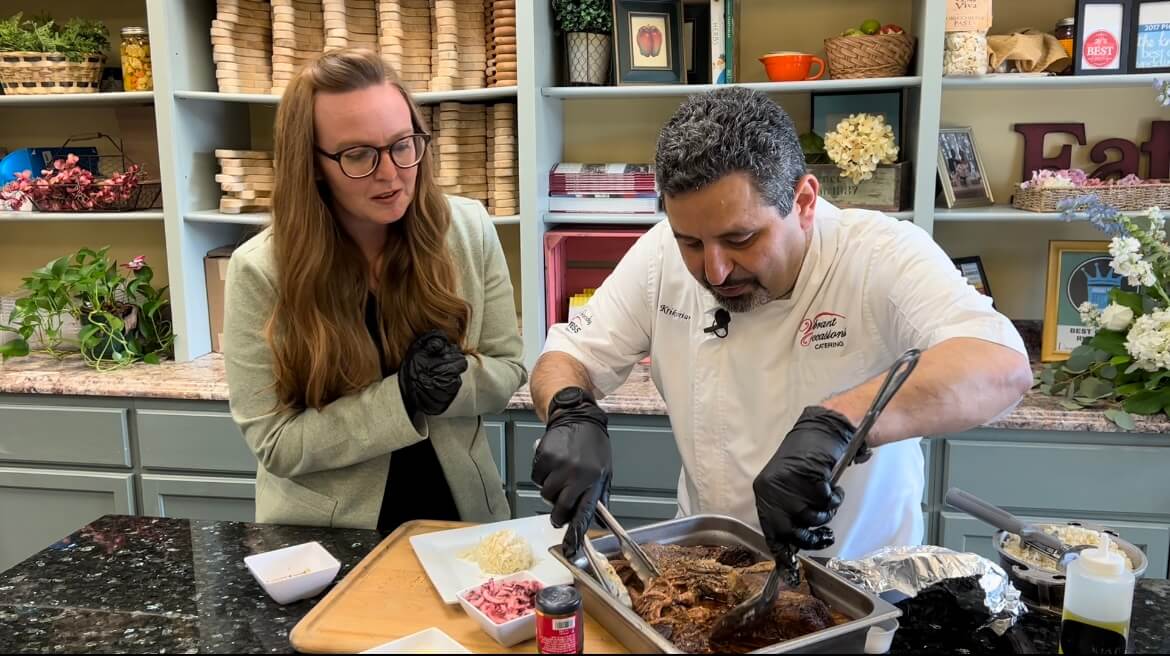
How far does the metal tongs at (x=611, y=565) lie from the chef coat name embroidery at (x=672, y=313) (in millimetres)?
435

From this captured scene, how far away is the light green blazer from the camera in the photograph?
1616 mm

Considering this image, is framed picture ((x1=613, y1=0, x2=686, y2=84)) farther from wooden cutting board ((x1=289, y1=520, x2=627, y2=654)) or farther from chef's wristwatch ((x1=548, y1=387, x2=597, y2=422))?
wooden cutting board ((x1=289, y1=520, x2=627, y2=654))

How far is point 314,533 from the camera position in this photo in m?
1.57

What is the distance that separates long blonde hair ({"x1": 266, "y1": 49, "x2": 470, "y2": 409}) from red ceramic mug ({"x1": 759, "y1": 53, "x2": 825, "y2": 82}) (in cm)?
129

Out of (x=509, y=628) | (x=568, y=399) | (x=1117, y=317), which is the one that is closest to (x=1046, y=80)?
(x=1117, y=317)

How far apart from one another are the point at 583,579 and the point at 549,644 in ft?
0.36

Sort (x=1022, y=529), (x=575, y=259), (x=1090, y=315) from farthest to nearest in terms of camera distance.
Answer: (x=575, y=259) < (x=1090, y=315) < (x=1022, y=529)

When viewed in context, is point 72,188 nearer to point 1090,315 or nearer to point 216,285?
point 216,285

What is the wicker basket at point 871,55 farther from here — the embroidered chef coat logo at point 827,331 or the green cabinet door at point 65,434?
the green cabinet door at point 65,434

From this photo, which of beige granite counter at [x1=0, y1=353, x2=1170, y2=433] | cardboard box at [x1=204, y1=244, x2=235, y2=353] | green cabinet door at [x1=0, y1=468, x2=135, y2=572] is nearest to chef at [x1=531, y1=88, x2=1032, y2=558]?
beige granite counter at [x1=0, y1=353, x2=1170, y2=433]

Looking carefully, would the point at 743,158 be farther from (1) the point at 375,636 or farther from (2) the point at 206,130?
(2) the point at 206,130

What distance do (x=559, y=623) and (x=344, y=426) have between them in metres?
0.68

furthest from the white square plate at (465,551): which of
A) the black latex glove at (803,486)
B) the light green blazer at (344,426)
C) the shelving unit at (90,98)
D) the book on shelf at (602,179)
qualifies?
the shelving unit at (90,98)

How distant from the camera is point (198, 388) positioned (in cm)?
266
